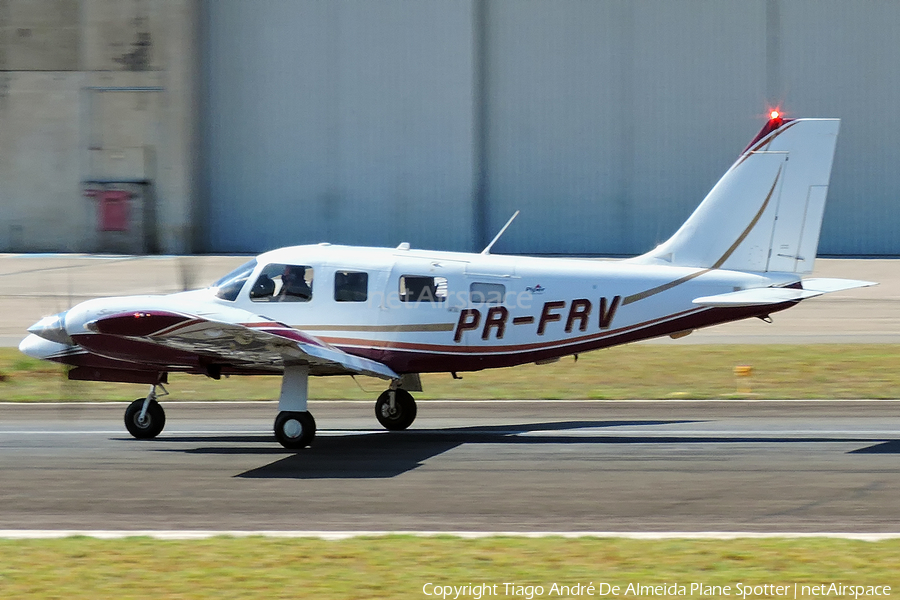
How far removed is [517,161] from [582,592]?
32057 mm

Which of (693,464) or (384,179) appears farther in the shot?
(384,179)

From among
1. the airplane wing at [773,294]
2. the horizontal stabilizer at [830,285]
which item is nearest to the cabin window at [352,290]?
the airplane wing at [773,294]

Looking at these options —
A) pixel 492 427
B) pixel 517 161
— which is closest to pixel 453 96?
pixel 517 161

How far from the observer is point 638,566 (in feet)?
26.2

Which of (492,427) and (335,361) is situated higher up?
(335,361)

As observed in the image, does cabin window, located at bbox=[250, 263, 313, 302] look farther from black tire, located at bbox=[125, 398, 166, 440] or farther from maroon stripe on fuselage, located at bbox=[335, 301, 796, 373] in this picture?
black tire, located at bbox=[125, 398, 166, 440]

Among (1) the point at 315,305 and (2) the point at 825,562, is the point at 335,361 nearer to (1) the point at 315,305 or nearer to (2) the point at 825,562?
(1) the point at 315,305

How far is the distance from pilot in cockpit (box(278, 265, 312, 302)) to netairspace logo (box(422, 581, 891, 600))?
22.9ft

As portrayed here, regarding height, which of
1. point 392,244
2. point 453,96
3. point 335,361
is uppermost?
point 453,96

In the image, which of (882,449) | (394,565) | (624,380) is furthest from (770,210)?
(394,565)

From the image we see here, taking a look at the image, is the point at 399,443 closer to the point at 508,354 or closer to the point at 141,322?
the point at 508,354

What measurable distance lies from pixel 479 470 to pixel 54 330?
5.42 m

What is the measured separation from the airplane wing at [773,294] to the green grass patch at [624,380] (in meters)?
4.22

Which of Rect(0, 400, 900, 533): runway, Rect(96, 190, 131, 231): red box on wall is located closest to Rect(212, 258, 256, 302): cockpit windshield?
Rect(0, 400, 900, 533): runway
